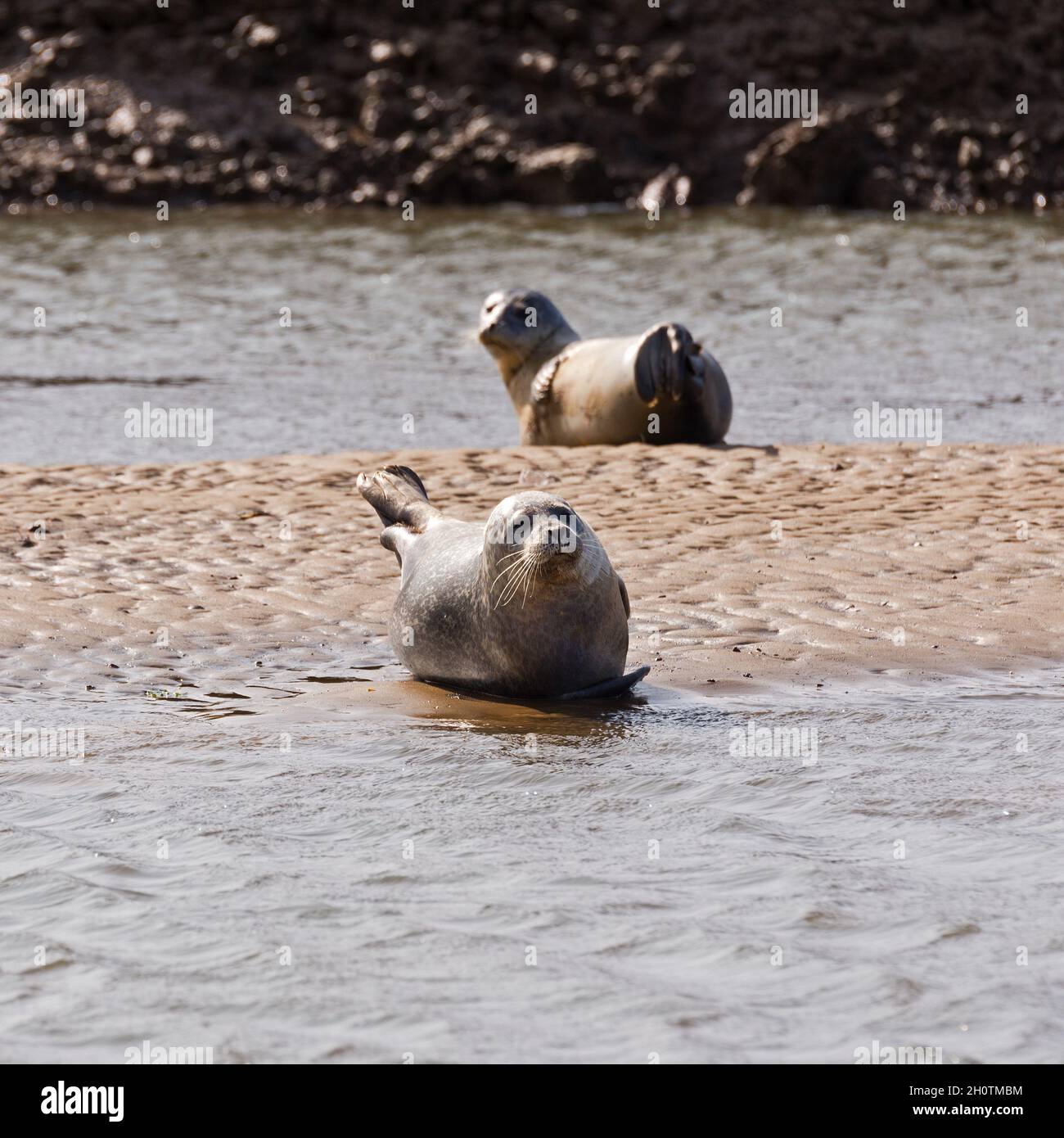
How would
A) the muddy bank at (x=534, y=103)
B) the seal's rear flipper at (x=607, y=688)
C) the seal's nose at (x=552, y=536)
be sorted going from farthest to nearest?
1. the muddy bank at (x=534, y=103)
2. the seal's rear flipper at (x=607, y=688)
3. the seal's nose at (x=552, y=536)

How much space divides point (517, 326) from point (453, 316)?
5.27 metres

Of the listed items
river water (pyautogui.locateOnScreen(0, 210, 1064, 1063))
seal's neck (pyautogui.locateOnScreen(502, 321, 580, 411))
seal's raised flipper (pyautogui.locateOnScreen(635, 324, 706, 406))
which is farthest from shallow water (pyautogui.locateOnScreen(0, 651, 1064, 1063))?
seal's neck (pyautogui.locateOnScreen(502, 321, 580, 411))

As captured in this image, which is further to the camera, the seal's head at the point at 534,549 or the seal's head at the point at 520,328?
the seal's head at the point at 520,328

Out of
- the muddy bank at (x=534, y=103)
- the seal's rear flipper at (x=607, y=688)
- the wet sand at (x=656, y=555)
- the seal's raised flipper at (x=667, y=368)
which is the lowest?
the seal's rear flipper at (x=607, y=688)

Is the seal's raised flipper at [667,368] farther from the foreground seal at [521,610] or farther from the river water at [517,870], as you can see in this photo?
the foreground seal at [521,610]

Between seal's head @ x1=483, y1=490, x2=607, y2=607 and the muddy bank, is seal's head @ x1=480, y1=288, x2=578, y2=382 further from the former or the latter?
the muddy bank

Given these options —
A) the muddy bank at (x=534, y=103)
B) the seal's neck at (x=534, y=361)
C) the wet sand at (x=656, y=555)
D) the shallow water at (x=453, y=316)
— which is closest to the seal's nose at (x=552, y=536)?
the wet sand at (x=656, y=555)

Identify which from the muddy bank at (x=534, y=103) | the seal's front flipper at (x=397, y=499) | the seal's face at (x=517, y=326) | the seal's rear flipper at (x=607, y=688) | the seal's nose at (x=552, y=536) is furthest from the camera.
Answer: the muddy bank at (x=534, y=103)

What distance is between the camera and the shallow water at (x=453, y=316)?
12016 millimetres

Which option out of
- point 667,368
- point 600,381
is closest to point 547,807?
point 667,368

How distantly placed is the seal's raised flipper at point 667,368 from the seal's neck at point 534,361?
0.92 meters

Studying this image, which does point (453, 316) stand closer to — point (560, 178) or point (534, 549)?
point (560, 178)
